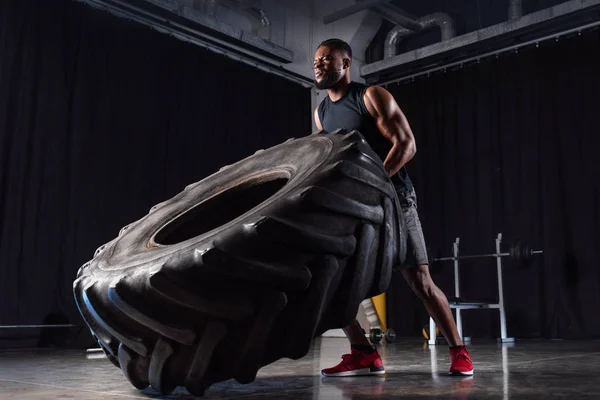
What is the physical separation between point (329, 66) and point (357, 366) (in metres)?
1.20

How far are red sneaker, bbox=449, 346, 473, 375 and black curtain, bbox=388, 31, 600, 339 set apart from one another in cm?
359

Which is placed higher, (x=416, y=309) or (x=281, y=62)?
(x=281, y=62)

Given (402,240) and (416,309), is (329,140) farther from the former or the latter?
(416,309)

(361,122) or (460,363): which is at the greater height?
(361,122)

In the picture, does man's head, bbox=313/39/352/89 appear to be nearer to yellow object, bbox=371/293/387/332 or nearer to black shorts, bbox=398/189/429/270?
black shorts, bbox=398/189/429/270

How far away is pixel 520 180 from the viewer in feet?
19.6

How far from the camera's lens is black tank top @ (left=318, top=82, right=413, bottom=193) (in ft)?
8.05

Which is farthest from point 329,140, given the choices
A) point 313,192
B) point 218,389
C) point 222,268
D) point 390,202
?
point 218,389

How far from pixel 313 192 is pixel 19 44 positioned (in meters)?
4.14

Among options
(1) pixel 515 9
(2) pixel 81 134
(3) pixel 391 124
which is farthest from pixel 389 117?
(1) pixel 515 9

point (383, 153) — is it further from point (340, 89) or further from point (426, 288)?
point (426, 288)

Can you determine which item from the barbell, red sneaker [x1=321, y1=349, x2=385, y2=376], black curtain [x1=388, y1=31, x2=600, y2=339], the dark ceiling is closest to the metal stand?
the barbell

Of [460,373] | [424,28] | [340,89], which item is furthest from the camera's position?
[424,28]

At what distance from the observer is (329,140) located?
1950 millimetres
